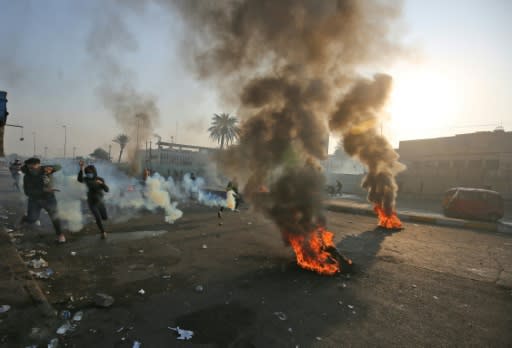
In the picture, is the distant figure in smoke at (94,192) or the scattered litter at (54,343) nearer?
the scattered litter at (54,343)

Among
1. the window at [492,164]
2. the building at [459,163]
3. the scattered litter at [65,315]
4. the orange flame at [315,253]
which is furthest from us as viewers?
the window at [492,164]

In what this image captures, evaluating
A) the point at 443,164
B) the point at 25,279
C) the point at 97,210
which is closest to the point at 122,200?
the point at 97,210

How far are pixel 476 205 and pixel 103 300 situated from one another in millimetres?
14516

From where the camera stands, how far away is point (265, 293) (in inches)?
155

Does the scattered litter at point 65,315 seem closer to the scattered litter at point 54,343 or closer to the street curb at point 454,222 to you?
the scattered litter at point 54,343

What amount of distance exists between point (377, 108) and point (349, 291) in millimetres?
7847

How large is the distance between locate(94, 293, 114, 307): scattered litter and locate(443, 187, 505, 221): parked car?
47.0ft

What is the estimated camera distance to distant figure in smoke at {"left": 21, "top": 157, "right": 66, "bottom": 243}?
19.8 ft

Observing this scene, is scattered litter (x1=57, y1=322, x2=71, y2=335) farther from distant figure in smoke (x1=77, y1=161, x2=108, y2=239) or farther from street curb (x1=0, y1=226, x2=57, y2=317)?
distant figure in smoke (x1=77, y1=161, x2=108, y2=239)

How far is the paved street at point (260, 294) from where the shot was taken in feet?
9.62

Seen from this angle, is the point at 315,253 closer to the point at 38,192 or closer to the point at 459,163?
the point at 38,192

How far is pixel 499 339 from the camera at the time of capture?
305cm

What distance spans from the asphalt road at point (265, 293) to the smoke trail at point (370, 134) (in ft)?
12.5

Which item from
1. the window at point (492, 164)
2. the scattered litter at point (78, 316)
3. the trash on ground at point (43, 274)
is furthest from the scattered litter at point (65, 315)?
the window at point (492, 164)
